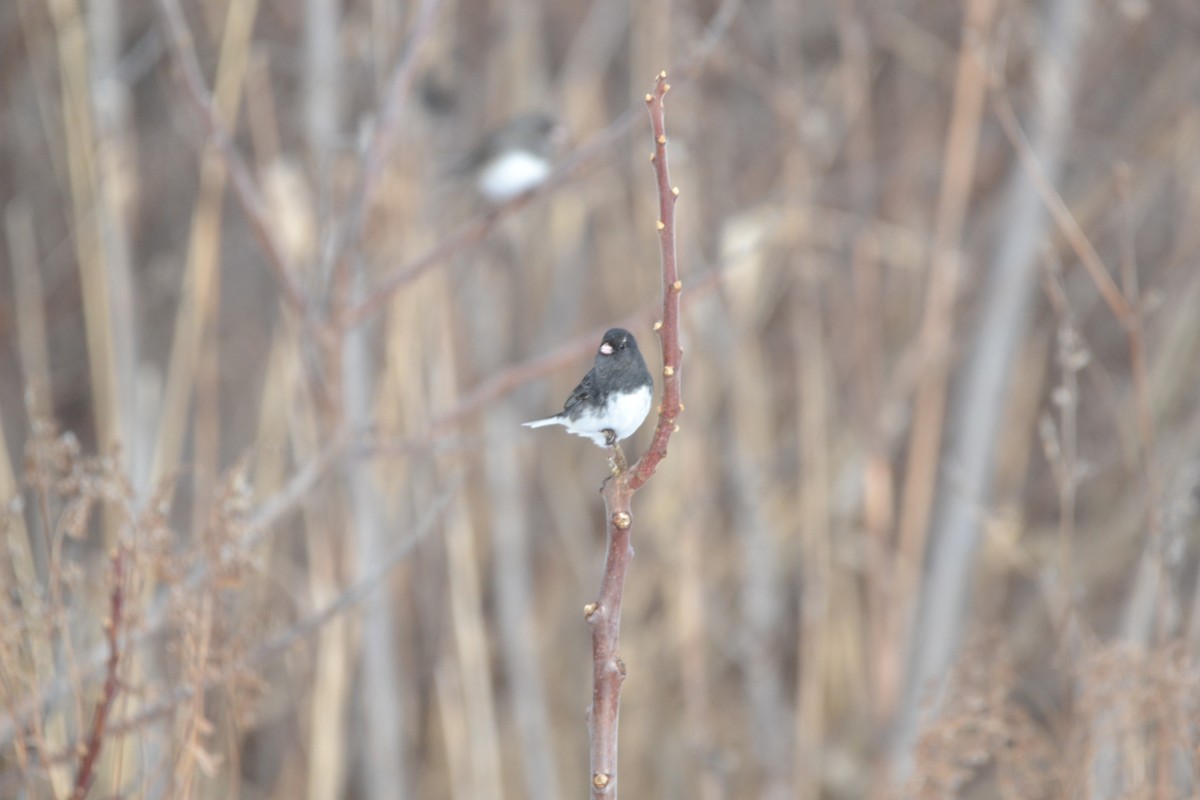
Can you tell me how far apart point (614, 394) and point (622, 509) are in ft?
0.67

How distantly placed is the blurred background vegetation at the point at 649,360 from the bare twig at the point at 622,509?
548 millimetres

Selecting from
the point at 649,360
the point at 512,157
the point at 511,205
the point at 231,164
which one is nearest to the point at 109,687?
the point at 231,164

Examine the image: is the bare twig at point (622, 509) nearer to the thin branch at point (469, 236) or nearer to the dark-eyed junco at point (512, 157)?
the thin branch at point (469, 236)

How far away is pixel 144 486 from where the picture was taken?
197cm

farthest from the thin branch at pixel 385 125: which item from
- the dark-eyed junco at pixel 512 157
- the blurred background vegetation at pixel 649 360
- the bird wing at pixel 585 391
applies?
the dark-eyed junco at pixel 512 157

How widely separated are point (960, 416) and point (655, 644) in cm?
88

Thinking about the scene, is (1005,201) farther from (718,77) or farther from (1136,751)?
(1136,751)

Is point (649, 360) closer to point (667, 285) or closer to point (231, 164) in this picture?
point (231, 164)

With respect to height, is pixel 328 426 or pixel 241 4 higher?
pixel 241 4

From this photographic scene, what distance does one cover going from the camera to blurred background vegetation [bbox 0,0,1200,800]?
185cm

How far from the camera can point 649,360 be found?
2789mm

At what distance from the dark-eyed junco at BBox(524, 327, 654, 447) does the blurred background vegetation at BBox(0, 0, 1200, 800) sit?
382mm

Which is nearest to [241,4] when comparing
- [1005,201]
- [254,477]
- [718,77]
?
[254,477]

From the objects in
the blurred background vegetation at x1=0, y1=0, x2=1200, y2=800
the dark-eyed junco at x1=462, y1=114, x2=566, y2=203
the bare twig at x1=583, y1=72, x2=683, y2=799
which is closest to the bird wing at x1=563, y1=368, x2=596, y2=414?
the bare twig at x1=583, y1=72, x2=683, y2=799
